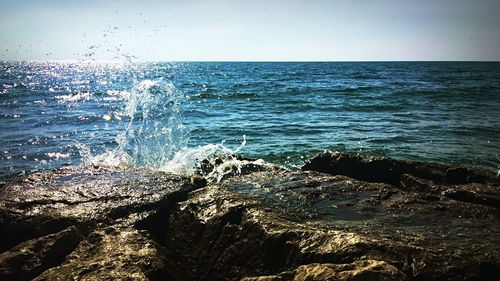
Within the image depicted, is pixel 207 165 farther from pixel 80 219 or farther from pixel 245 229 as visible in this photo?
pixel 245 229

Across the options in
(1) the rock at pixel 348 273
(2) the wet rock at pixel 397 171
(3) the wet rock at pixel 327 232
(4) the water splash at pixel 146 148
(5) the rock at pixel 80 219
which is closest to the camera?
(1) the rock at pixel 348 273

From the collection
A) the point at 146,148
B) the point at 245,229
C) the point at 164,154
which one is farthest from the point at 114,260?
the point at 146,148

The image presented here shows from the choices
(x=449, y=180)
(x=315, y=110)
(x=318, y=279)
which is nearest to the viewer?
(x=318, y=279)

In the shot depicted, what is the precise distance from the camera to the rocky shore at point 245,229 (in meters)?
3.05

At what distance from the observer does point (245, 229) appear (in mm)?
3828

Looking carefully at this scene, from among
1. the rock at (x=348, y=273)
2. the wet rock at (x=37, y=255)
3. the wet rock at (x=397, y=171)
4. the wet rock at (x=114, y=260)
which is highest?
the rock at (x=348, y=273)

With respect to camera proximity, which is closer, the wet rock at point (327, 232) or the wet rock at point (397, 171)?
the wet rock at point (327, 232)

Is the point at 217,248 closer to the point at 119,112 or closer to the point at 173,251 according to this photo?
the point at 173,251

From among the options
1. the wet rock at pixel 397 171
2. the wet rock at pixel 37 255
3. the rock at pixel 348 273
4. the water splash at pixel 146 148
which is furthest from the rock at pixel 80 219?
the wet rock at pixel 397 171

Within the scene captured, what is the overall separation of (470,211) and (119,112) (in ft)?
70.9

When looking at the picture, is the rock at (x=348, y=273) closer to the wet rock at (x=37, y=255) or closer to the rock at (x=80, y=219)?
the rock at (x=80, y=219)

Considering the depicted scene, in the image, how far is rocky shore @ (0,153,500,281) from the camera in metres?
3.05

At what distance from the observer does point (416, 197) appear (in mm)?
4586

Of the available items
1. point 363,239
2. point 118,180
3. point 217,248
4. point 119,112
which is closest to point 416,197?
point 363,239
